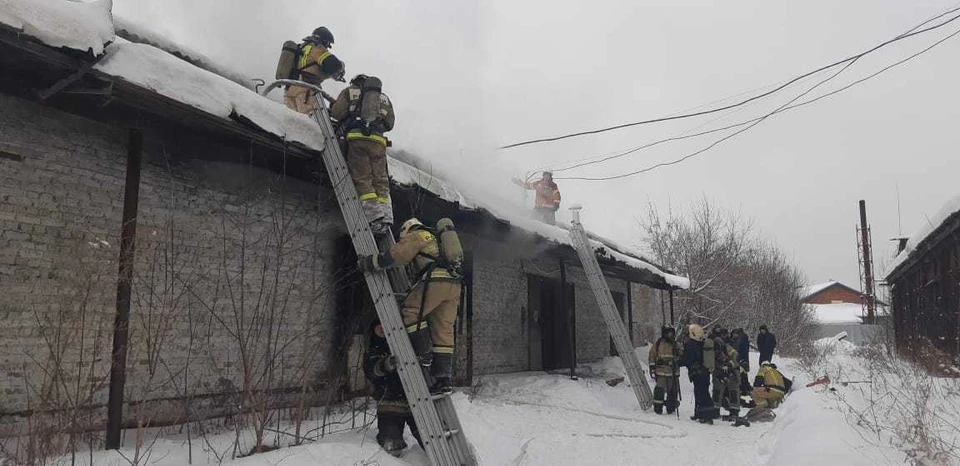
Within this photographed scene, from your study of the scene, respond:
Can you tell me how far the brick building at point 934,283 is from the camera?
11781 mm

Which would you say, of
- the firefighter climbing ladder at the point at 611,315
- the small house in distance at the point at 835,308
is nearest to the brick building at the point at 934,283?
the firefighter climbing ladder at the point at 611,315

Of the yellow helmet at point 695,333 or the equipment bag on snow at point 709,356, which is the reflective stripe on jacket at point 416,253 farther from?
the yellow helmet at point 695,333

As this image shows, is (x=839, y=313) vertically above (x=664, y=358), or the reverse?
(x=664, y=358)

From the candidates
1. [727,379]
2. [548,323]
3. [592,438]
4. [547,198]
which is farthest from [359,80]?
[547,198]

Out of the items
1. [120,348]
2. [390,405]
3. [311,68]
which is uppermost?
[311,68]

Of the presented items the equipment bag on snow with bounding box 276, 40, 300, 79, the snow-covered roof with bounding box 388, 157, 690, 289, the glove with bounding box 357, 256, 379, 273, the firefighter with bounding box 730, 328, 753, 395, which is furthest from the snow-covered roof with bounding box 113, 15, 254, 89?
the firefighter with bounding box 730, 328, 753, 395

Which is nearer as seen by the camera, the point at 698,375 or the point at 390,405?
the point at 390,405

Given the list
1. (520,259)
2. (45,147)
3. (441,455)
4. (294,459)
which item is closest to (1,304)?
(45,147)

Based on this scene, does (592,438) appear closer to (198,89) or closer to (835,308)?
(198,89)

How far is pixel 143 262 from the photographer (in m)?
4.90

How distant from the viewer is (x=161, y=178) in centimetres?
525

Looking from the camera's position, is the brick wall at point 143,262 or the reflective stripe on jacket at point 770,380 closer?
the brick wall at point 143,262

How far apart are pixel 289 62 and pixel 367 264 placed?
2.91m

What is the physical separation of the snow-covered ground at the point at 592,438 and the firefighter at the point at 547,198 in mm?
4743
